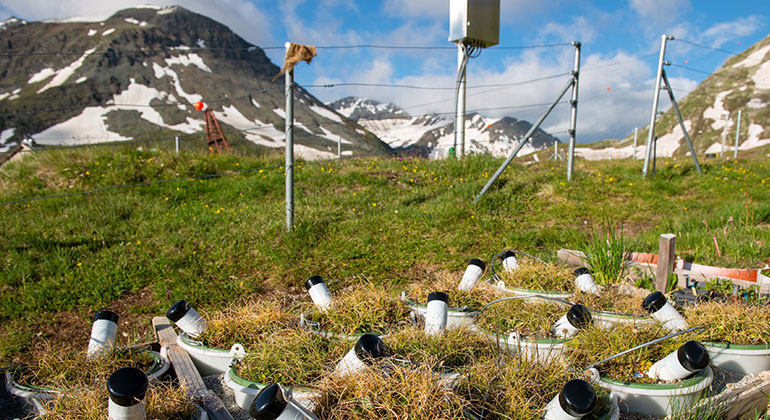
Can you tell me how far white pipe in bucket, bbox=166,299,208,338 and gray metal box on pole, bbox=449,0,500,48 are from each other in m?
7.40

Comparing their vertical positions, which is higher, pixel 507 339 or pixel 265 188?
pixel 265 188

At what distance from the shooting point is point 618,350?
2211 millimetres

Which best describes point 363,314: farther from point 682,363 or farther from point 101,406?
point 682,363

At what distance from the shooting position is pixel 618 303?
2.91m

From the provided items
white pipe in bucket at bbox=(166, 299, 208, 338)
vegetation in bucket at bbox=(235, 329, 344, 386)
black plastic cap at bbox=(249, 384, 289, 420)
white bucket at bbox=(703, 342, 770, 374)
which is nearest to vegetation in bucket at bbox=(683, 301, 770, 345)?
white bucket at bbox=(703, 342, 770, 374)

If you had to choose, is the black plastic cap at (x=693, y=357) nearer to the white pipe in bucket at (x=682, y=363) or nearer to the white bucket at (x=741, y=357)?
the white pipe in bucket at (x=682, y=363)

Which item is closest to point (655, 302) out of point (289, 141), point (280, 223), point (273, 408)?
point (273, 408)

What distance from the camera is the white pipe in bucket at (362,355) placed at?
71.3 inches

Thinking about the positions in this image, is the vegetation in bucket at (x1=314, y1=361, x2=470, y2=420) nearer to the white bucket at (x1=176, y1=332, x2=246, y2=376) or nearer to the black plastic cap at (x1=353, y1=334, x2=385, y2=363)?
the black plastic cap at (x1=353, y1=334, x2=385, y2=363)

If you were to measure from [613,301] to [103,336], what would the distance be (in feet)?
10.0

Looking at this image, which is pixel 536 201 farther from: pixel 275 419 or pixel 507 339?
pixel 275 419

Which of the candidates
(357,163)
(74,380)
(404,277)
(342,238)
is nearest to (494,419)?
(74,380)

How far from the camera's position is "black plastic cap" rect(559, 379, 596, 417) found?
5.03 ft

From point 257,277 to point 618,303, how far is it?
133 inches
